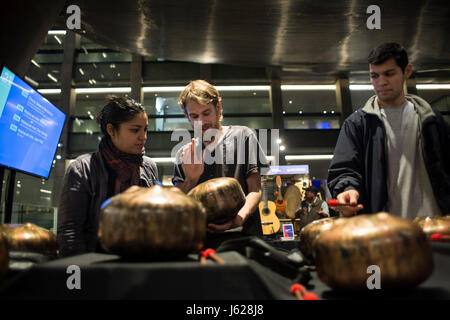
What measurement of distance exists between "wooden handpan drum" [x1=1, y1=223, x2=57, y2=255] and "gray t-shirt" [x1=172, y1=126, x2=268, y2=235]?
0.74 meters

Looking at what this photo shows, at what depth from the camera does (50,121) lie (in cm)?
256

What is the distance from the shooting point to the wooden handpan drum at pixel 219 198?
94 cm

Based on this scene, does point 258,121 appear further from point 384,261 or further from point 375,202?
point 384,261

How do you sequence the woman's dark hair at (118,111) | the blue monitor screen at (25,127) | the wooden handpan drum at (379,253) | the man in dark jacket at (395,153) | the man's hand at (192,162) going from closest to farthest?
the wooden handpan drum at (379,253)
the man's hand at (192,162)
the man in dark jacket at (395,153)
the woman's dark hair at (118,111)
the blue monitor screen at (25,127)

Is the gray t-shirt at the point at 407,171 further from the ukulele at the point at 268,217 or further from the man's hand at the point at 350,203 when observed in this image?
the ukulele at the point at 268,217

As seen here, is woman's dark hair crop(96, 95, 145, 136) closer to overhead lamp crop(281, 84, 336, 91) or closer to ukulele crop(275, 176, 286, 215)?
ukulele crop(275, 176, 286, 215)

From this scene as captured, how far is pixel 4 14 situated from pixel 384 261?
207cm

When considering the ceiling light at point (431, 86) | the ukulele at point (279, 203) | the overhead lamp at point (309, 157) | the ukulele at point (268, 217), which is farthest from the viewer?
the ceiling light at point (431, 86)

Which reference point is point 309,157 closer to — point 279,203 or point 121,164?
point 279,203

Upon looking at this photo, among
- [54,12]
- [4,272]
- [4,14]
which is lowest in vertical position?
[4,272]

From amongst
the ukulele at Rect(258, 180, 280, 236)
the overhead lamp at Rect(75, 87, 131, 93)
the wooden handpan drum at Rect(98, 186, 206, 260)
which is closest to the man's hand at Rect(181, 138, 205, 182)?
the wooden handpan drum at Rect(98, 186, 206, 260)

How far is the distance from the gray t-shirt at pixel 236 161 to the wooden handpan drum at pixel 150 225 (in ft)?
3.04

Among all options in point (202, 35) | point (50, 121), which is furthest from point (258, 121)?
point (50, 121)

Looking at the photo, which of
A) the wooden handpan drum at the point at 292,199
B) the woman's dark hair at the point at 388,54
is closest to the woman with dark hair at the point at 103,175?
the woman's dark hair at the point at 388,54
